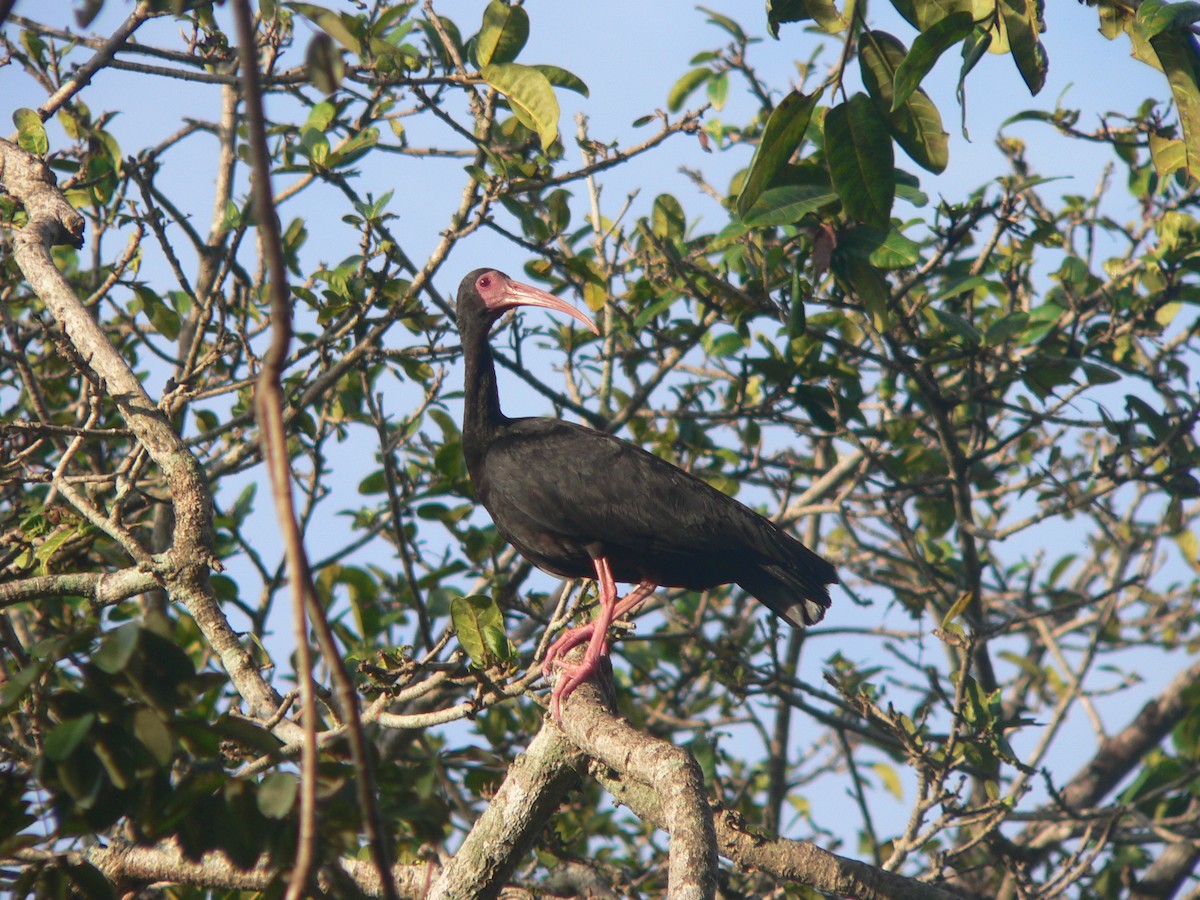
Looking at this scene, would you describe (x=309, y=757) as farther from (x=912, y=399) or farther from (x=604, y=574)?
(x=912, y=399)

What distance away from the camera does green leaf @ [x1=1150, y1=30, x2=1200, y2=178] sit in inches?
92.6

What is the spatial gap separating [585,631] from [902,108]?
2.52 meters

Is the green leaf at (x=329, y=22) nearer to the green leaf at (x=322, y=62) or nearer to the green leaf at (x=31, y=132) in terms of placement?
the green leaf at (x=322, y=62)

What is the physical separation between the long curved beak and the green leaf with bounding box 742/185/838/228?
2099 millimetres

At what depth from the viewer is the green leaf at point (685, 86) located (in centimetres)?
645

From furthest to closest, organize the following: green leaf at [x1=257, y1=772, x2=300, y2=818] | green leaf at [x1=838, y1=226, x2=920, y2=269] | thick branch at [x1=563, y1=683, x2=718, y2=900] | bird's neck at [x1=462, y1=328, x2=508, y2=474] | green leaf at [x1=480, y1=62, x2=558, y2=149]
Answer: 1. bird's neck at [x1=462, y1=328, x2=508, y2=474]
2. green leaf at [x1=838, y1=226, x2=920, y2=269]
3. green leaf at [x1=480, y1=62, x2=558, y2=149]
4. thick branch at [x1=563, y1=683, x2=718, y2=900]
5. green leaf at [x1=257, y1=772, x2=300, y2=818]

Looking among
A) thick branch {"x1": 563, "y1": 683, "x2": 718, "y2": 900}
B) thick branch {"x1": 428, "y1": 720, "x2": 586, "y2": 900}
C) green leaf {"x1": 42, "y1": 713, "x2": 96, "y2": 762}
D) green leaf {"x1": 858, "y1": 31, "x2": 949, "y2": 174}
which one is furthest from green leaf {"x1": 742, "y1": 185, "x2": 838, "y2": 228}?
green leaf {"x1": 42, "y1": 713, "x2": 96, "y2": 762}

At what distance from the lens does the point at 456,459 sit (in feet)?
18.5

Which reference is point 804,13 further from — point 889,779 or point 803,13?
point 889,779

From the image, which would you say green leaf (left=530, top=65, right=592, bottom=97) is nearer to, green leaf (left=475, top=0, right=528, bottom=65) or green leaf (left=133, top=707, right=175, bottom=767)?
green leaf (left=475, top=0, right=528, bottom=65)

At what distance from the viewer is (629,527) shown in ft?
15.8

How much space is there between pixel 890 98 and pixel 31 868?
2.37 meters

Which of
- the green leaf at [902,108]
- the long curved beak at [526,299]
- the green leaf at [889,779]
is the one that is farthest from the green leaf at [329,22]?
the green leaf at [889,779]

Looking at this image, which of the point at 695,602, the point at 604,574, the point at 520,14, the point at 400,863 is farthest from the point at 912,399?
the point at 400,863
